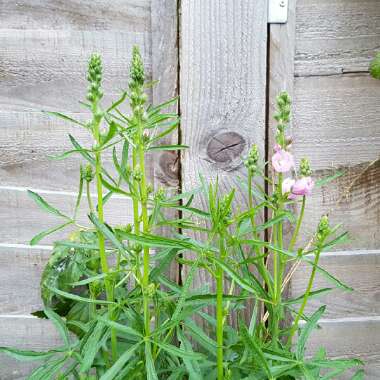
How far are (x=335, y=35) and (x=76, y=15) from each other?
2.15ft

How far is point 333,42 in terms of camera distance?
146cm

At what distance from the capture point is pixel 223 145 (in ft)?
4.76

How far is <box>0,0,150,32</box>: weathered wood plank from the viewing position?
1457 mm

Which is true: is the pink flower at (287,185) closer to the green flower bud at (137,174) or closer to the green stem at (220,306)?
the green stem at (220,306)

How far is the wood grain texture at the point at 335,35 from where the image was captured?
144 cm

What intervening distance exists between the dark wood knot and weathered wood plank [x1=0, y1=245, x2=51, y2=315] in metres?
0.53

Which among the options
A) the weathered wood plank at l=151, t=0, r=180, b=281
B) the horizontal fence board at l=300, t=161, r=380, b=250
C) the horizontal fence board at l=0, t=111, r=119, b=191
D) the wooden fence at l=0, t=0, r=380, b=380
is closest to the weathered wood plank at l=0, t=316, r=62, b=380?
the wooden fence at l=0, t=0, r=380, b=380

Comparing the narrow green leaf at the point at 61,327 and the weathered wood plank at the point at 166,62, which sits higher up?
the weathered wood plank at the point at 166,62

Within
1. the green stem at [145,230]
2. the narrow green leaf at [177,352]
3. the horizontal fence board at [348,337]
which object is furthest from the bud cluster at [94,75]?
the horizontal fence board at [348,337]

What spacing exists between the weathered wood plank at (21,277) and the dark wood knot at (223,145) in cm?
53

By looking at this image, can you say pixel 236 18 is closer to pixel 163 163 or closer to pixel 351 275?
pixel 163 163

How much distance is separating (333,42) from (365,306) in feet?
2.38

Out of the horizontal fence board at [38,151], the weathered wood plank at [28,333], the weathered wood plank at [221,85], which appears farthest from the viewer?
the weathered wood plank at [28,333]

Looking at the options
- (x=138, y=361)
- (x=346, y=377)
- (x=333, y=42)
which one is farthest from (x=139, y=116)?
(x=346, y=377)
